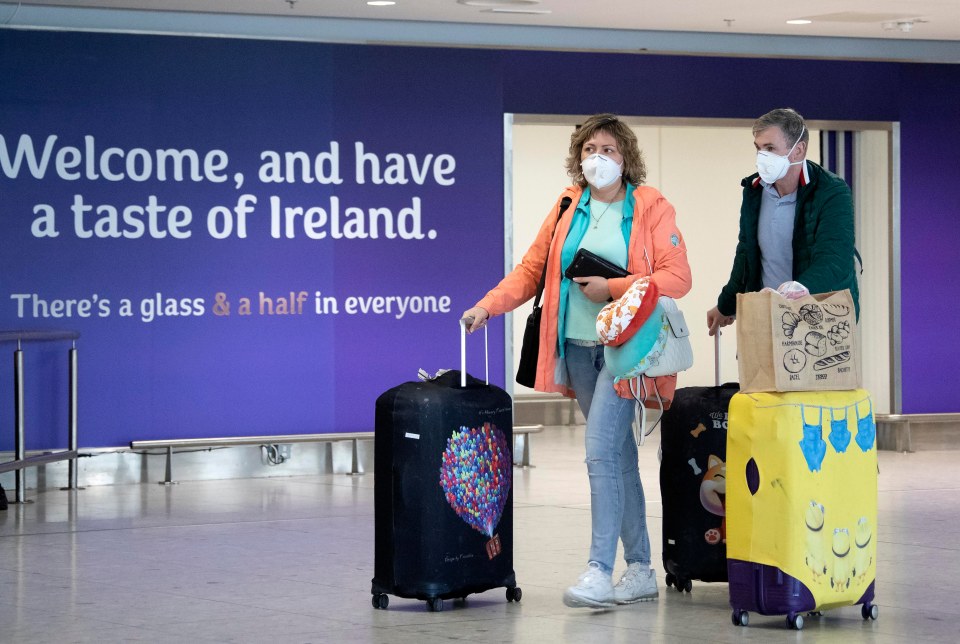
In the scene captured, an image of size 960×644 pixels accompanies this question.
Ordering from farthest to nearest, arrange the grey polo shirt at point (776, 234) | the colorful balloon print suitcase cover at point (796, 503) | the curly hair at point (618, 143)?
the curly hair at point (618, 143) → the grey polo shirt at point (776, 234) → the colorful balloon print suitcase cover at point (796, 503)

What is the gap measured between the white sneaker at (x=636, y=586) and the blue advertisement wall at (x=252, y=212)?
460 centimetres

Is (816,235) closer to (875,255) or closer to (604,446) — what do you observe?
(604,446)

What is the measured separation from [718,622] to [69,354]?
198 inches

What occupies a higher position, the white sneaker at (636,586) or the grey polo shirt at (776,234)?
the grey polo shirt at (776,234)

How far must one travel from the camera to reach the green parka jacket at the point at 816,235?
443 cm

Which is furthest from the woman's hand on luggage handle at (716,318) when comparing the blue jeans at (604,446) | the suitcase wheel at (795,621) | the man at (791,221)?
the suitcase wheel at (795,621)

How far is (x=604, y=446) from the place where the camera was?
456 centimetres

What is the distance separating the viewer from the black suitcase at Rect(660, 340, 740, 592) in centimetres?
476

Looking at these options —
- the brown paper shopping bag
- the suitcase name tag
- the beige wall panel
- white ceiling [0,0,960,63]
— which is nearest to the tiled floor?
the suitcase name tag

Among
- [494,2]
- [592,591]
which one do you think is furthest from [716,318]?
[494,2]

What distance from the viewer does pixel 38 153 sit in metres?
8.56

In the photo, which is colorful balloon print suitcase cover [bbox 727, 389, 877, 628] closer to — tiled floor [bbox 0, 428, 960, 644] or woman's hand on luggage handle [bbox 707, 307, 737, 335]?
tiled floor [bbox 0, 428, 960, 644]

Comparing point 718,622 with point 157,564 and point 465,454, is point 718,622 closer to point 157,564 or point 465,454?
point 465,454

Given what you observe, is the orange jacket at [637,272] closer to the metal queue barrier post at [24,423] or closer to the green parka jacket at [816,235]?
the green parka jacket at [816,235]
